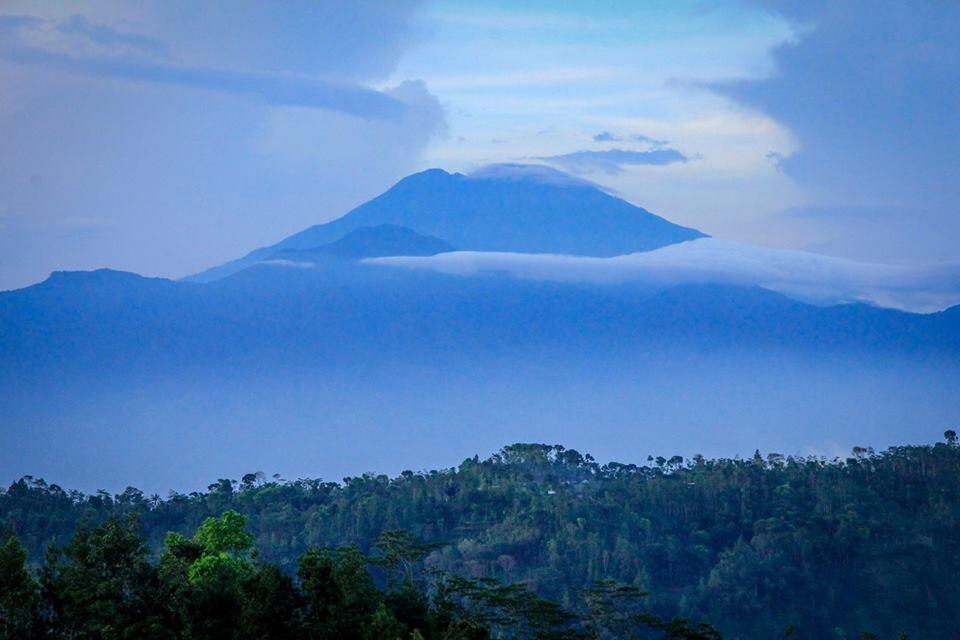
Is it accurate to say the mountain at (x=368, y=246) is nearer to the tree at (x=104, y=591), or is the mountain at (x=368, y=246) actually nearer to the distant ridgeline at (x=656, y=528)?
the distant ridgeline at (x=656, y=528)

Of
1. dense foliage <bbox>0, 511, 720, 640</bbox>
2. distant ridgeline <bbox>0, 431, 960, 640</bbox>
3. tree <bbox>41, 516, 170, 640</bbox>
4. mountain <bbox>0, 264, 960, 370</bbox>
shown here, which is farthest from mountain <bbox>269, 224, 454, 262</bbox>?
tree <bbox>41, 516, 170, 640</bbox>

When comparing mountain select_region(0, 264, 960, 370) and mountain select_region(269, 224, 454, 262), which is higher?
mountain select_region(269, 224, 454, 262)

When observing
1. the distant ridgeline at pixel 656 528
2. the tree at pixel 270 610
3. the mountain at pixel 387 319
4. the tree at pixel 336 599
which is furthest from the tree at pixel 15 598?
the mountain at pixel 387 319

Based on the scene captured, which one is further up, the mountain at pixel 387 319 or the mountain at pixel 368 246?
the mountain at pixel 368 246

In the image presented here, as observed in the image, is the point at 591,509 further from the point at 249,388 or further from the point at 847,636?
the point at 249,388

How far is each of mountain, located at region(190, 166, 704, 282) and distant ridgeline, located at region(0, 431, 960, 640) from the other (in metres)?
55.5

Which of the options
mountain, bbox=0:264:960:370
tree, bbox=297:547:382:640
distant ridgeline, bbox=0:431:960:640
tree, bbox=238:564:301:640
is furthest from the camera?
mountain, bbox=0:264:960:370

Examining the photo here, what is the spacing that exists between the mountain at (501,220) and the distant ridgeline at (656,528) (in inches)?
2185

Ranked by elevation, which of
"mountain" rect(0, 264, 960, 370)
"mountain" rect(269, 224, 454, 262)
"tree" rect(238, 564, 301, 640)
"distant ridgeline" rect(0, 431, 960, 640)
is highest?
"mountain" rect(269, 224, 454, 262)

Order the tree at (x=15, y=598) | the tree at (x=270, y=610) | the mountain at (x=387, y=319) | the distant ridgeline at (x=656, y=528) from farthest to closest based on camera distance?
the mountain at (x=387, y=319) < the distant ridgeline at (x=656, y=528) < the tree at (x=270, y=610) < the tree at (x=15, y=598)

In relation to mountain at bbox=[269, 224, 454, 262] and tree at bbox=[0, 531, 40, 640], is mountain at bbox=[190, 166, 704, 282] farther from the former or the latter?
tree at bbox=[0, 531, 40, 640]

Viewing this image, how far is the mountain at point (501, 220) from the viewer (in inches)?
3620

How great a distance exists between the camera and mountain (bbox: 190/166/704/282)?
91.9 meters

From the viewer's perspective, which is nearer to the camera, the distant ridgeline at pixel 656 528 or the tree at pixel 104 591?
the tree at pixel 104 591
